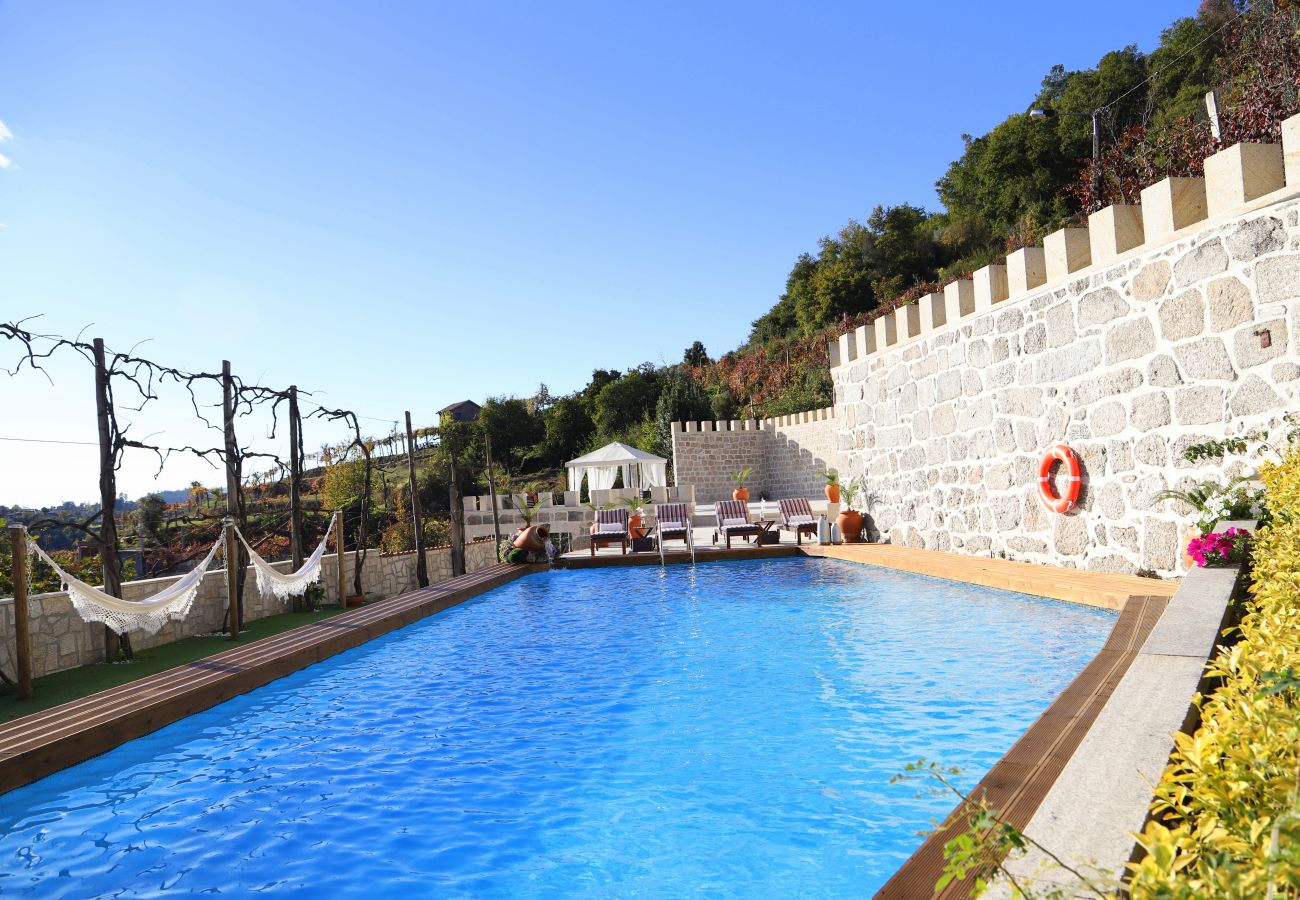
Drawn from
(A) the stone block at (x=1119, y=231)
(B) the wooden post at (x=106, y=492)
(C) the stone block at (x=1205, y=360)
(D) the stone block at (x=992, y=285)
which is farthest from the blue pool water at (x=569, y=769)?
(D) the stone block at (x=992, y=285)

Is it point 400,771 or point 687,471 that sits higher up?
point 687,471

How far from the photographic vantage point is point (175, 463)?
276 inches

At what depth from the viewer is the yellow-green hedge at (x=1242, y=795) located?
32.1 inches

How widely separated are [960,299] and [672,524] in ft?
18.1

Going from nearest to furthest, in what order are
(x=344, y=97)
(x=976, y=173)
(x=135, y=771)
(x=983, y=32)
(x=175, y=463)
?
(x=135, y=771), (x=175, y=463), (x=344, y=97), (x=983, y=32), (x=976, y=173)

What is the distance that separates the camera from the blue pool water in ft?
9.80

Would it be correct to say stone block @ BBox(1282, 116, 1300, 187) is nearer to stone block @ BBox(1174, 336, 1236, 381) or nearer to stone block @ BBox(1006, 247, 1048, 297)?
stone block @ BBox(1174, 336, 1236, 381)

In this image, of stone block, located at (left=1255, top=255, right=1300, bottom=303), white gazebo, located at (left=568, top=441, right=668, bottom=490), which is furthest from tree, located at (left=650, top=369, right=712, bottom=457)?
stone block, located at (left=1255, top=255, right=1300, bottom=303)

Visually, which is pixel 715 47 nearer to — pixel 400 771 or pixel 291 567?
pixel 291 567

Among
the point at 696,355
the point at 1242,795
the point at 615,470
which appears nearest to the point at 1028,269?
the point at 1242,795

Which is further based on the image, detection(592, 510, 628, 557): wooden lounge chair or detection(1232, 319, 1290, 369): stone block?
detection(592, 510, 628, 557): wooden lounge chair

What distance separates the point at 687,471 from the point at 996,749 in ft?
60.2

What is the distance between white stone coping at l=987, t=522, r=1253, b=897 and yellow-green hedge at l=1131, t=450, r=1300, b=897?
0.08 metres

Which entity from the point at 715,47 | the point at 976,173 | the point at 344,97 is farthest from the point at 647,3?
the point at 976,173
